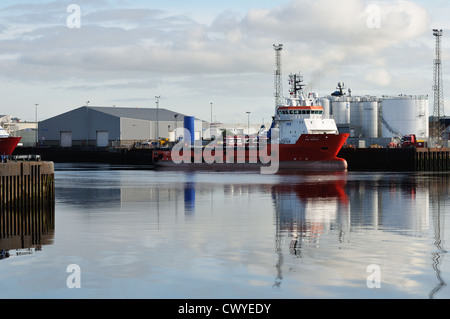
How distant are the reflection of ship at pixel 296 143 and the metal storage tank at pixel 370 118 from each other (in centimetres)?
4109

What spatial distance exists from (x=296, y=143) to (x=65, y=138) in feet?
274

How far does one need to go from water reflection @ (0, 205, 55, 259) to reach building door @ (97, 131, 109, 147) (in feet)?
380

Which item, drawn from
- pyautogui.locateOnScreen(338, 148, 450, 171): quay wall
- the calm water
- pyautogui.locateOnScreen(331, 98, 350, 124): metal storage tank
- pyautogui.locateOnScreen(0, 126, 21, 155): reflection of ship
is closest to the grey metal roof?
pyautogui.locateOnScreen(0, 126, 21, 155): reflection of ship

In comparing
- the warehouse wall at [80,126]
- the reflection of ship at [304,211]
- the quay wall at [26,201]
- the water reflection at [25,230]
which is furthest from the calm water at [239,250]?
the warehouse wall at [80,126]

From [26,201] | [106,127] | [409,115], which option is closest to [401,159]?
[409,115]

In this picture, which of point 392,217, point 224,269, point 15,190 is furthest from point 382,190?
point 224,269

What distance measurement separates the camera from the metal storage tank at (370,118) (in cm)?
13862

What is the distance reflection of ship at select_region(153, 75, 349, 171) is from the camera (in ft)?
301

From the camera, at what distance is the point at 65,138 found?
530ft

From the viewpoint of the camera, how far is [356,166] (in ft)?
337

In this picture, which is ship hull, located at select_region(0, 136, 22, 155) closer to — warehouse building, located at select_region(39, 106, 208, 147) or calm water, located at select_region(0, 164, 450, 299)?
warehouse building, located at select_region(39, 106, 208, 147)

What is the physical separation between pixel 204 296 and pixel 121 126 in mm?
137189

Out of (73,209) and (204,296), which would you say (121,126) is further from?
(204,296)

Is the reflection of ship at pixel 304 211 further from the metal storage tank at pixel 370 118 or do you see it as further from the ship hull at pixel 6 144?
the metal storage tank at pixel 370 118
